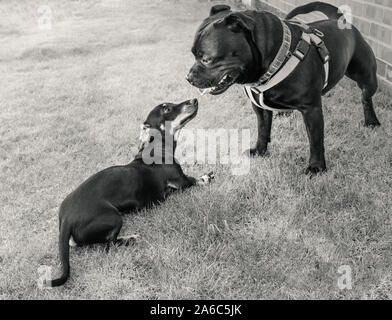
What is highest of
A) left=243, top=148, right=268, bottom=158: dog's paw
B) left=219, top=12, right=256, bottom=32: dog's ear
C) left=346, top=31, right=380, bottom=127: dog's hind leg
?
left=219, top=12, right=256, bottom=32: dog's ear

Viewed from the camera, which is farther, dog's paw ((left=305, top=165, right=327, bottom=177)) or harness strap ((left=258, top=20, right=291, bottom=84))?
dog's paw ((left=305, top=165, right=327, bottom=177))

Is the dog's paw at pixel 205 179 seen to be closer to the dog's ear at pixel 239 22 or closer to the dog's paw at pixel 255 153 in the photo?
the dog's paw at pixel 255 153

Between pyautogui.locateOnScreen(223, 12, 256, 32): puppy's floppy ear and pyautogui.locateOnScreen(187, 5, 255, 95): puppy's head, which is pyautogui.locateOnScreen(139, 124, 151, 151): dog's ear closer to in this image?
pyautogui.locateOnScreen(187, 5, 255, 95): puppy's head

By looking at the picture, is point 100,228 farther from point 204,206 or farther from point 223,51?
point 223,51

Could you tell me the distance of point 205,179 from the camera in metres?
4.06

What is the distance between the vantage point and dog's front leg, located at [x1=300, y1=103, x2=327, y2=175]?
3.64 m

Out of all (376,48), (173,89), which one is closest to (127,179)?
(173,89)

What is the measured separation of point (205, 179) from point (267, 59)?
3.96ft

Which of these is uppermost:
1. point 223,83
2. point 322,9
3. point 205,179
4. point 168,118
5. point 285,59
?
point 322,9

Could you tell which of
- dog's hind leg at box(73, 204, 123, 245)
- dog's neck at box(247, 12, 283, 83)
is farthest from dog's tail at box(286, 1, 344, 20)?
dog's hind leg at box(73, 204, 123, 245)

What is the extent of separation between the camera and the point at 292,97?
3557mm

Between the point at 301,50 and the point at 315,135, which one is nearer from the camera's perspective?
the point at 301,50

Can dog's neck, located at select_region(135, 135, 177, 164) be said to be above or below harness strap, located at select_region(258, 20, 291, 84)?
below

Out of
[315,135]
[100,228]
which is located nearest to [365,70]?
[315,135]
